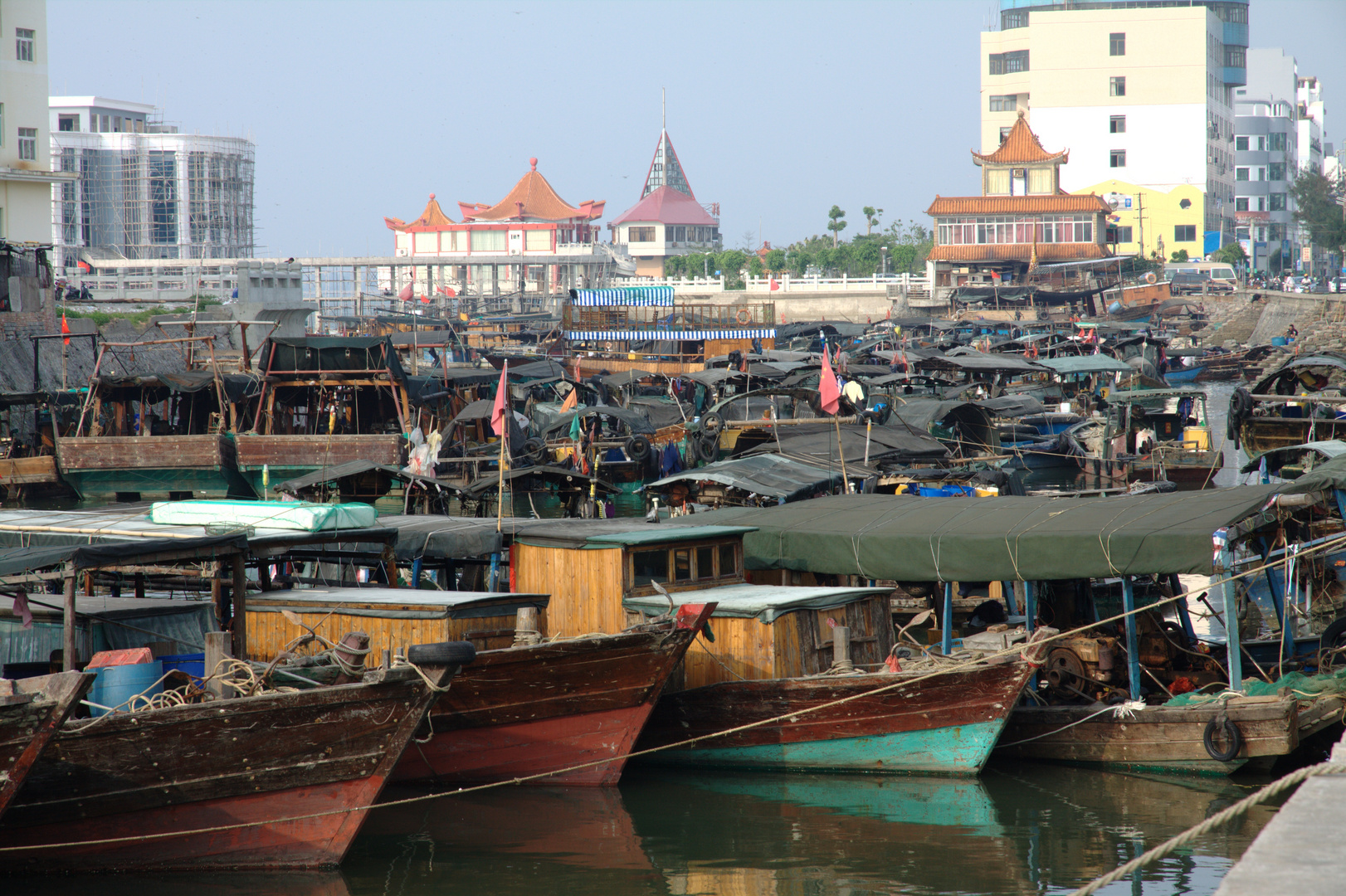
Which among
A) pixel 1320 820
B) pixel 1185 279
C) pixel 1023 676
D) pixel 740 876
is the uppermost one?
pixel 1185 279

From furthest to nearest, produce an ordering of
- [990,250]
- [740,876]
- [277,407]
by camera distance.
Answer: [990,250] → [277,407] → [740,876]

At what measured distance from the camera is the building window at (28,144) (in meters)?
43.8

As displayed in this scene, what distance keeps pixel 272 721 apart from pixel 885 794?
17.4 feet

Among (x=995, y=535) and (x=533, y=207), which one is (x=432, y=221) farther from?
(x=995, y=535)

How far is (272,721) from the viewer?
9133 mm

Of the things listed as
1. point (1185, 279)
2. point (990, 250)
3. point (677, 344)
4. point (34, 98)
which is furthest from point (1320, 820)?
point (1185, 279)

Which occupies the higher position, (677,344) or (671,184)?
(671,184)

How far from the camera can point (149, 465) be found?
74.1 feet

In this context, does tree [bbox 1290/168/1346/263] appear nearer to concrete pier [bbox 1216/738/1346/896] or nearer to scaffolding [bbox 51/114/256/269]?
scaffolding [bbox 51/114/256/269]

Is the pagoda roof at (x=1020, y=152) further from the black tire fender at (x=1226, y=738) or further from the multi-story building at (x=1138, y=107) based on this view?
the black tire fender at (x=1226, y=738)

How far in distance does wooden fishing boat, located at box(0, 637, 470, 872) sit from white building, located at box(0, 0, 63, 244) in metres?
38.9

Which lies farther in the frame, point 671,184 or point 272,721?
point 671,184

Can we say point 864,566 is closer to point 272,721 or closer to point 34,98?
point 272,721

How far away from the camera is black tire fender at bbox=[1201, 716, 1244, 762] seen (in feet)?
35.9
